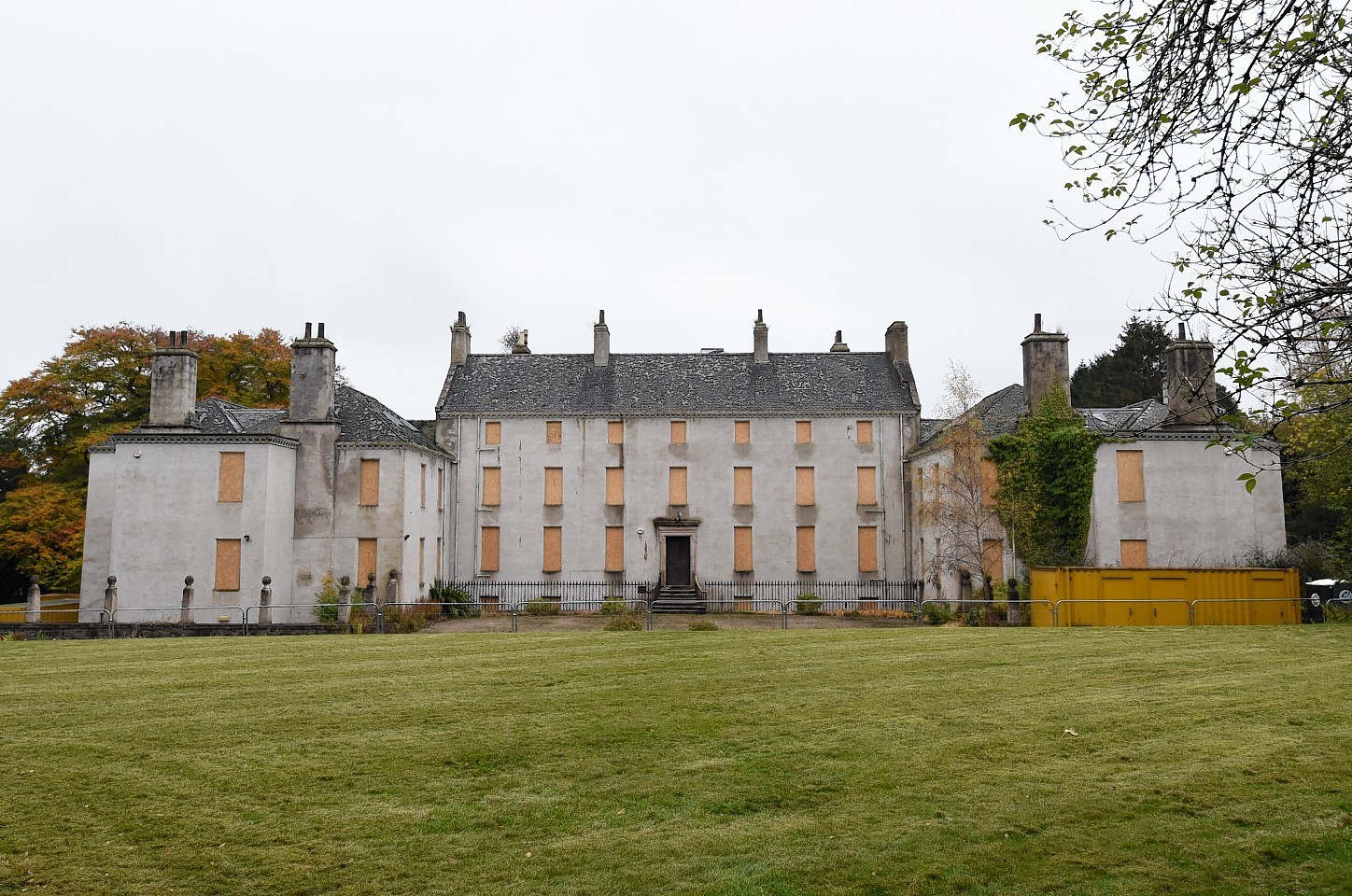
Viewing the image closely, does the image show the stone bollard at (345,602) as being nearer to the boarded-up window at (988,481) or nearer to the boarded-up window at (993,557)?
the boarded-up window at (993,557)

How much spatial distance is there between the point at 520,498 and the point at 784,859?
2975cm

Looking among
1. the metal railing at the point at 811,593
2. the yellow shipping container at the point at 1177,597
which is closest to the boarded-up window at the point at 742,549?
the metal railing at the point at 811,593

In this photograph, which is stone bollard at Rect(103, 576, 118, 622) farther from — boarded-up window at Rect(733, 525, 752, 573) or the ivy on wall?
the ivy on wall

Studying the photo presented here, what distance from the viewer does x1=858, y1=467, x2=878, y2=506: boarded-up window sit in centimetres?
3509

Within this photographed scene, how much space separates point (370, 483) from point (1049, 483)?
68.3 feet

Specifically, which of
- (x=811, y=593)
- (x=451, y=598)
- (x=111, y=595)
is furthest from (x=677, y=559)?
(x=111, y=595)

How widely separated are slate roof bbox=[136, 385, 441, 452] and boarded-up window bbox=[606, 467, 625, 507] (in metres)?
6.72

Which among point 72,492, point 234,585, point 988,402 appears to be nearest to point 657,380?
point 988,402

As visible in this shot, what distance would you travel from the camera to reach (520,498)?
35219 millimetres

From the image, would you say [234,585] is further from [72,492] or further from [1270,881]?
[1270,881]

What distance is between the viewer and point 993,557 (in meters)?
28.7

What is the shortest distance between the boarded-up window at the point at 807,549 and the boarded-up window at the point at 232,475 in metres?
19.5

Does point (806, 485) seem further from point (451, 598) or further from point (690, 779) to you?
point (690, 779)

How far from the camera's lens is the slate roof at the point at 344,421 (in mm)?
28297
